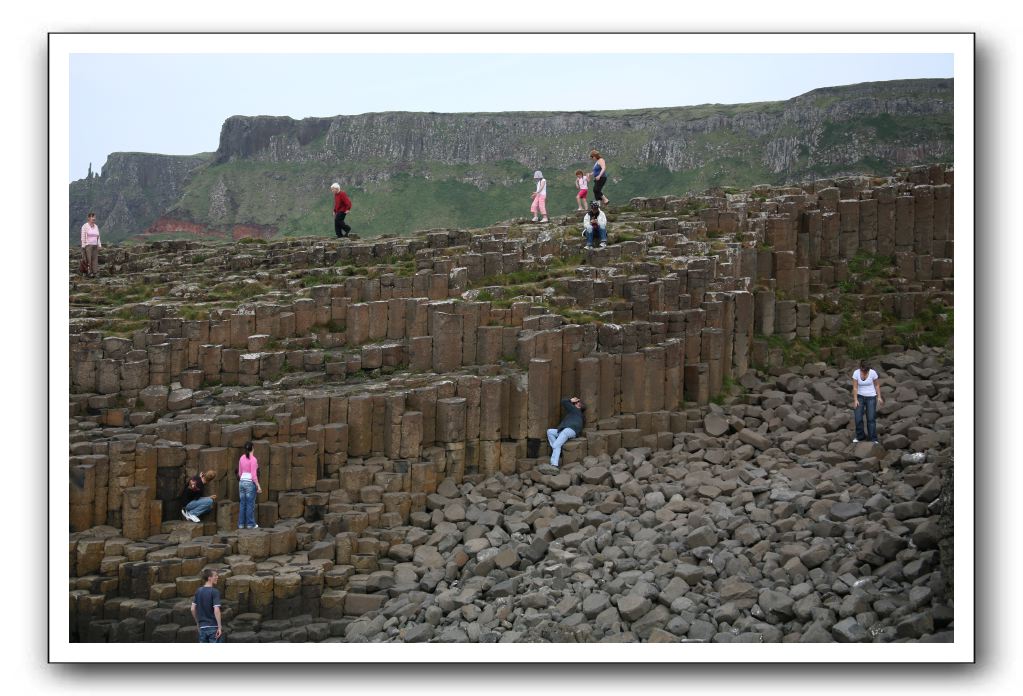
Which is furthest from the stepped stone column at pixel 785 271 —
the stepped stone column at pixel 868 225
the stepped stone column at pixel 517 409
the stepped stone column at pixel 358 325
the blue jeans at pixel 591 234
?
the stepped stone column at pixel 358 325

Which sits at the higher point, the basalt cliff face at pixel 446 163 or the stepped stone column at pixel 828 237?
the basalt cliff face at pixel 446 163

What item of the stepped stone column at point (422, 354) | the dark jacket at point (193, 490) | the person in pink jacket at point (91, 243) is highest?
the person in pink jacket at point (91, 243)

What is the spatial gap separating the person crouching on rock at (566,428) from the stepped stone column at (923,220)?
10.7m

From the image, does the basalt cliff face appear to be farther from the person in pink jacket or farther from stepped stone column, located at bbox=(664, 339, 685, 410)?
stepped stone column, located at bbox=(664, 339, 685, 410)

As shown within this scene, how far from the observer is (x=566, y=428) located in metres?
22.5

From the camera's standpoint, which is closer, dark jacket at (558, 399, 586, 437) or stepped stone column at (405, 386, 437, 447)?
stepped stone column at (405, 386, 437, 447)

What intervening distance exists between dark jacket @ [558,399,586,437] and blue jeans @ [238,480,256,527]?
5120 mm

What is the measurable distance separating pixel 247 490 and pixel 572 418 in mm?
5396

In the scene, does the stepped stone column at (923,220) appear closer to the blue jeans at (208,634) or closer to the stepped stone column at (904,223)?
the stepped stone column at (904,223)

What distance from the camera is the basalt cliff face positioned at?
47.3 meters

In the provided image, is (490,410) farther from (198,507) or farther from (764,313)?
(764,313)

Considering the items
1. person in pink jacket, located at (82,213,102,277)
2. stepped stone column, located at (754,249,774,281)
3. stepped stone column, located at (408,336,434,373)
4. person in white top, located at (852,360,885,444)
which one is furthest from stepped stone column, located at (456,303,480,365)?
person in pink jacket, located at (82,213,102,277)

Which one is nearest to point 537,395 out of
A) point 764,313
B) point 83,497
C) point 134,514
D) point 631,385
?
point 631,385

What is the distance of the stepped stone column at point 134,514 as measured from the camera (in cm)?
1995
